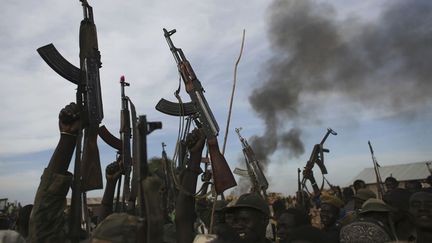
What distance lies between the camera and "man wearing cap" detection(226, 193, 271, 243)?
11.2ft

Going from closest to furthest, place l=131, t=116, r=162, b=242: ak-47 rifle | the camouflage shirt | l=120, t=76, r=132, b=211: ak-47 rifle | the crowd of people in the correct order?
l=131, t=116, r=162, b=242: ak-47 rifle, the crowd of people, the camouflage shirt, l=120, t=76, r=132, b=211: ak-47 rifle

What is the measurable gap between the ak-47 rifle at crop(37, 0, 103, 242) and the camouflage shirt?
1.35 ft

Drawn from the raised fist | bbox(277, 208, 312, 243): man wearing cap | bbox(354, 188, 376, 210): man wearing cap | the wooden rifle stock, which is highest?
the raised fist

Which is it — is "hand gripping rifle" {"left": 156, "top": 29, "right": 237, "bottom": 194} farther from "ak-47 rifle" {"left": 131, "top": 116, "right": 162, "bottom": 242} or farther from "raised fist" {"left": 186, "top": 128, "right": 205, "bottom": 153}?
"ak-47 rifle" {"left": 131, "top": 116, "right": 162, "bottom": 242}

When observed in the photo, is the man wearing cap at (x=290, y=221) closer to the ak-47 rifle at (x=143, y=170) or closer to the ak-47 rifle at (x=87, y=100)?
the ak-47 rifle at (x=87, y=100)

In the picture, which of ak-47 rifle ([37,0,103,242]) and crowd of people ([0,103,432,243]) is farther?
ak-47 rifle ([37,0,103,242])

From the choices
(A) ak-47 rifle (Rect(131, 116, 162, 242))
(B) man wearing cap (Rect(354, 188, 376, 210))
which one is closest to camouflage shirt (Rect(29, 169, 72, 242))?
(A) ak-47 rifle (Rect(131, 116, 162, 242))

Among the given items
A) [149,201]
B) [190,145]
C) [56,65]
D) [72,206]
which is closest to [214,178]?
[190,145]

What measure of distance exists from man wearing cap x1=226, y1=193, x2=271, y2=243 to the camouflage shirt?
1.42m

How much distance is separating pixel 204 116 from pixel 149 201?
11.1 feet

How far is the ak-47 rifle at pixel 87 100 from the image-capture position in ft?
12.0

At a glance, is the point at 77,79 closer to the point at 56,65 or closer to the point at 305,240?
the point at 56,65

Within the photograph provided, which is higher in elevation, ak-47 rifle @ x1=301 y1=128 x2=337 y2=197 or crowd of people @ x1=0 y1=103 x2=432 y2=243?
ak-47 rifle @ x1=301 y1=128 x2=337 y2=197

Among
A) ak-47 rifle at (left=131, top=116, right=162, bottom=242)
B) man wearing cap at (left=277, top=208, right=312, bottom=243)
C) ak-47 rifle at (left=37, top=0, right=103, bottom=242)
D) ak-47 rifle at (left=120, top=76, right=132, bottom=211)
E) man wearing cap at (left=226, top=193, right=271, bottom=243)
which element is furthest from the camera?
ak-47 rifle at (left=120, top=76, right=132, bottom=211)
